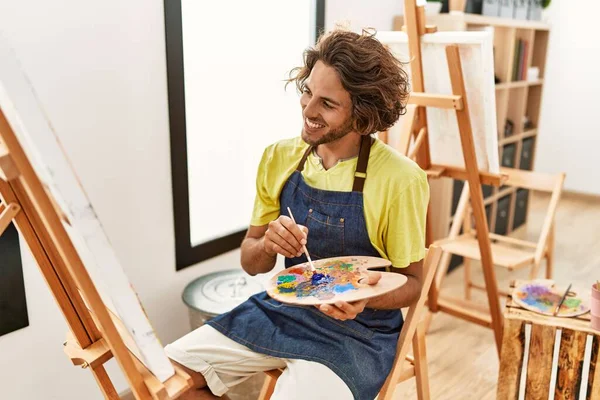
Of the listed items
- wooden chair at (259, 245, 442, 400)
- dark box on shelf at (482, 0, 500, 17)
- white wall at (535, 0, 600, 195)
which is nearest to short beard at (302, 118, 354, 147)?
wooden chair at (259, 245, 442, 400)

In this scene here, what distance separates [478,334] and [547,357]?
870 mm

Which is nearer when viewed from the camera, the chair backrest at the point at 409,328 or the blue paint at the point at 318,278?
the blue paint at the point at 318,278

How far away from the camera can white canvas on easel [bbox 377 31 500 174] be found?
1.87 meters

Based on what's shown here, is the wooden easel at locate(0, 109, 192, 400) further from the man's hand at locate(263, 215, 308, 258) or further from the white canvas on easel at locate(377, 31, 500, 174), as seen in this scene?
the white canvas on easel at locate(377, 31, 500, 174)

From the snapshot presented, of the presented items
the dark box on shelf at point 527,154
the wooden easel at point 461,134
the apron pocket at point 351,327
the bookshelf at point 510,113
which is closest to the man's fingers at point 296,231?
the apron pocket at point 351,327

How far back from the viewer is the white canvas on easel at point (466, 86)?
6.14ft

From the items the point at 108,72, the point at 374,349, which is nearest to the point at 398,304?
the point at 374,349

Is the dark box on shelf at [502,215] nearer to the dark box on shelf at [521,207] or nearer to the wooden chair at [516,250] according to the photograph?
the dark box on shelf at [521,207]

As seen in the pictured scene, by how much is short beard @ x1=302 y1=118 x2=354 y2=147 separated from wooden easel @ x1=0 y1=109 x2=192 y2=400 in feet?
2.15

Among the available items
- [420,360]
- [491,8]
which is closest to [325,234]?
[420,360]

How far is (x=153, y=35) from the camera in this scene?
6.02 feet

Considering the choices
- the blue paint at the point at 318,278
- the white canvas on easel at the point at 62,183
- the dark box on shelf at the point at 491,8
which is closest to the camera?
the white canvas on easel at the point at 62,183

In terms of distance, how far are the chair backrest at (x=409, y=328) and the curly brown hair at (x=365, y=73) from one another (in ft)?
1.29

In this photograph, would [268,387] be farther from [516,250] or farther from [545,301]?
[516,250]
